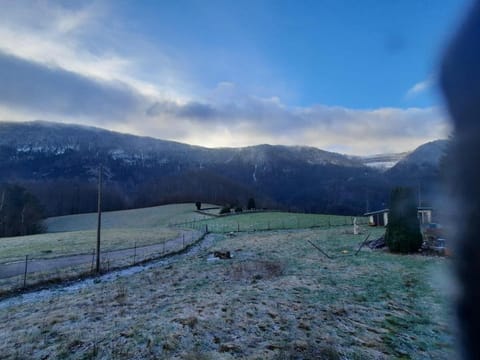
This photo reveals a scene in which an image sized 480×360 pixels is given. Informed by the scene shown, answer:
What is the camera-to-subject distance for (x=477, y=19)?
997 millimetres

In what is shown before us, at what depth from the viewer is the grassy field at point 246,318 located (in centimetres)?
509

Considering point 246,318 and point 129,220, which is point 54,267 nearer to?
point 246,318

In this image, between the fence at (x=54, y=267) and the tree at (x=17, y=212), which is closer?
the fence at (x=54, y=267)

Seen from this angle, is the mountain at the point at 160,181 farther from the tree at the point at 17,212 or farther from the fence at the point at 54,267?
the fence at the point at 54,267

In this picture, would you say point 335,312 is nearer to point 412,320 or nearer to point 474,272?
point 412,320

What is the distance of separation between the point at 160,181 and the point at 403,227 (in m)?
121

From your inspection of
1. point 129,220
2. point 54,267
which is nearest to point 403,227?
point 54,267

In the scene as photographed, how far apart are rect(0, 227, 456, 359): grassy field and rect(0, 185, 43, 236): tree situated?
43.6 metres

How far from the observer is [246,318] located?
6.48 meters

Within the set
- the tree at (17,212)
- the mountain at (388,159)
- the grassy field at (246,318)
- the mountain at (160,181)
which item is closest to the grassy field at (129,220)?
the tree at (17,212)

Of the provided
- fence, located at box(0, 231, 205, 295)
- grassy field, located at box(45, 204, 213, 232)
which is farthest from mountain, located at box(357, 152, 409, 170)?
grassy field, located at box(45, 204, 213, 232)

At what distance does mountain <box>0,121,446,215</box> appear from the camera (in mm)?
75194

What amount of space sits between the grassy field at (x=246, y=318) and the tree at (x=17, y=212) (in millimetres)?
43608

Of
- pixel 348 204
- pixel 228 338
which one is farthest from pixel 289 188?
pixel 228 338
